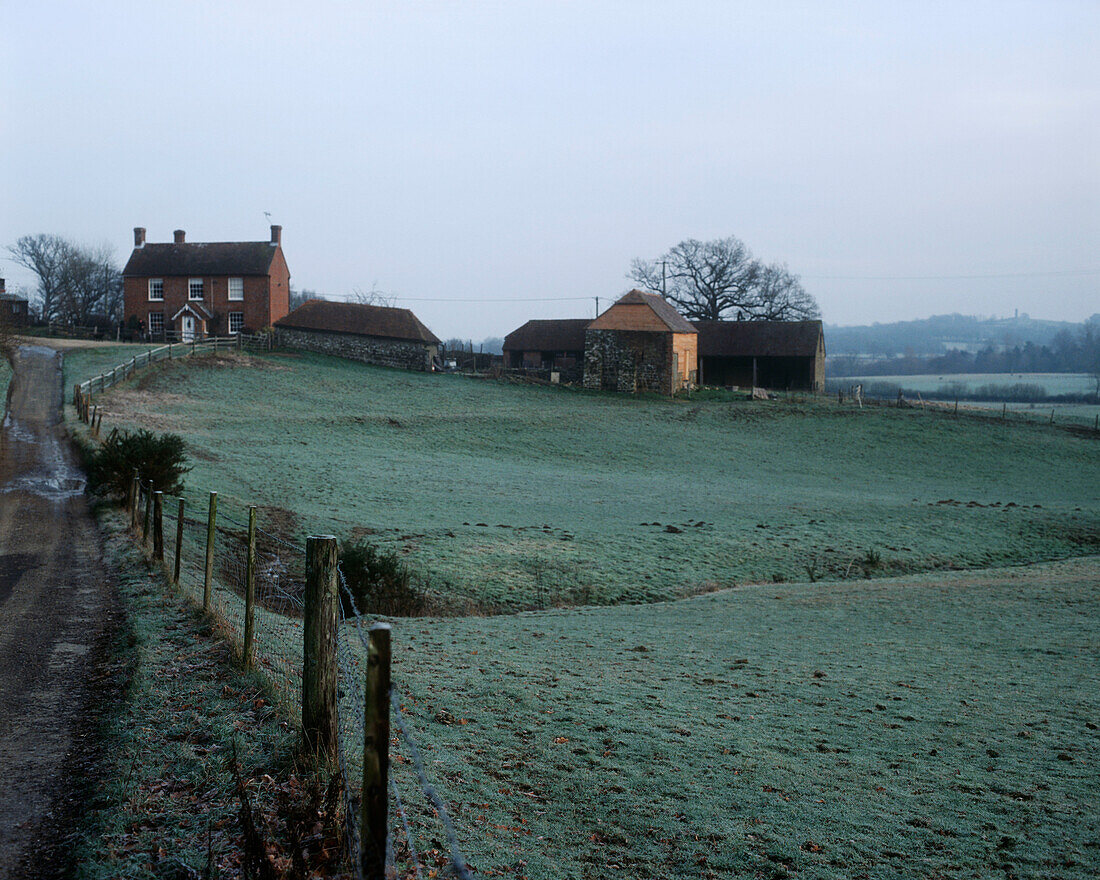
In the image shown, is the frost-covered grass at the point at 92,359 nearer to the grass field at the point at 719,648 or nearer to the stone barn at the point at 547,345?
the grass field at the point at 719,648

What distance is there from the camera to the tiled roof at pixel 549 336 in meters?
68.1

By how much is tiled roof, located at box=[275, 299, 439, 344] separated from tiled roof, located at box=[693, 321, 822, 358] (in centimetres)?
2140

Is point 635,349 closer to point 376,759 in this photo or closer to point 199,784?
point 199,784

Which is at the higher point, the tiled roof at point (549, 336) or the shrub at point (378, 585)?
the tiled roof at point (549, 336)


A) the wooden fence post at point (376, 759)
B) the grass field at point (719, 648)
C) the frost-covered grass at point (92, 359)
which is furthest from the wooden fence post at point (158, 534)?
the frost-covered grass at point (92, 359)

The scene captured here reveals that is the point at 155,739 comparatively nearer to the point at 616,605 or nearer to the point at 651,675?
the point at 651,675

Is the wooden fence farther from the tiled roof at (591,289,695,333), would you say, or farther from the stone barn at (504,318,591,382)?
the tiled roof at (591,289,695,333)

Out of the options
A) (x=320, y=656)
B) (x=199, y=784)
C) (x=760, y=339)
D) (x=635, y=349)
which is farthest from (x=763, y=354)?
(x=199, y=784)

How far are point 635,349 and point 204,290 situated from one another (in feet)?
109

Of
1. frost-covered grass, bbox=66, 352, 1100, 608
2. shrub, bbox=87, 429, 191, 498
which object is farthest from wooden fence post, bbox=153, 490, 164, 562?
shrub, bbox=87, 429, 191, 498

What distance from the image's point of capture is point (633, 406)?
2099 inches

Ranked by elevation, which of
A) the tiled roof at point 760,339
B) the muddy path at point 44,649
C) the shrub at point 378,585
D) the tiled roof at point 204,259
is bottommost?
the shrub at point 378,585

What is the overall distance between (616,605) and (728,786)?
10.3m

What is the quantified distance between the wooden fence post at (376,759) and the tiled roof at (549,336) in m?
64.4
